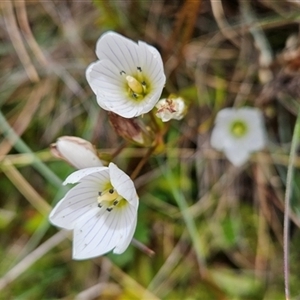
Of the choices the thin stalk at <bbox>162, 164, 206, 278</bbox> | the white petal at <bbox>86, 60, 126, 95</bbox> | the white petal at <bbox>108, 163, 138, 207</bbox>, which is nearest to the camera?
the white petal at <bbox>108, 163, 138, 207</bbox>

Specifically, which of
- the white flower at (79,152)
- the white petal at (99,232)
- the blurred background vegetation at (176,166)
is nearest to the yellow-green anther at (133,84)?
the white flower at (79,152)

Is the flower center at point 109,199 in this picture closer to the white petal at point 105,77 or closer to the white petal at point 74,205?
the white petal at point 74,205

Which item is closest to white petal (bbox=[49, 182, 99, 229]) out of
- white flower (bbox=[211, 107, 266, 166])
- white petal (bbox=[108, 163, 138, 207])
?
white petal (bbox=[108, 163, 138, 207])

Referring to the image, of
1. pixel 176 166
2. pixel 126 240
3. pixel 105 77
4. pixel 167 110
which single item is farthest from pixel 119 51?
pixel 176 166

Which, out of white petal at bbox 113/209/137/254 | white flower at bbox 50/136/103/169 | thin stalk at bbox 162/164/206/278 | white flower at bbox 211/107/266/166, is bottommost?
thin stalk at bbox 162/164/206/278

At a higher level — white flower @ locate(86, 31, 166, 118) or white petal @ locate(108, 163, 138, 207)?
white flower @ locate(86, 31, 166, 118)

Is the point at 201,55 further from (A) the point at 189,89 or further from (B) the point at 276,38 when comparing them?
(B) the point at 276,38

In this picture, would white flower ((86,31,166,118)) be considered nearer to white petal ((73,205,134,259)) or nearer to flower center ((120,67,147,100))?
flower center ((120,67,147,100))
